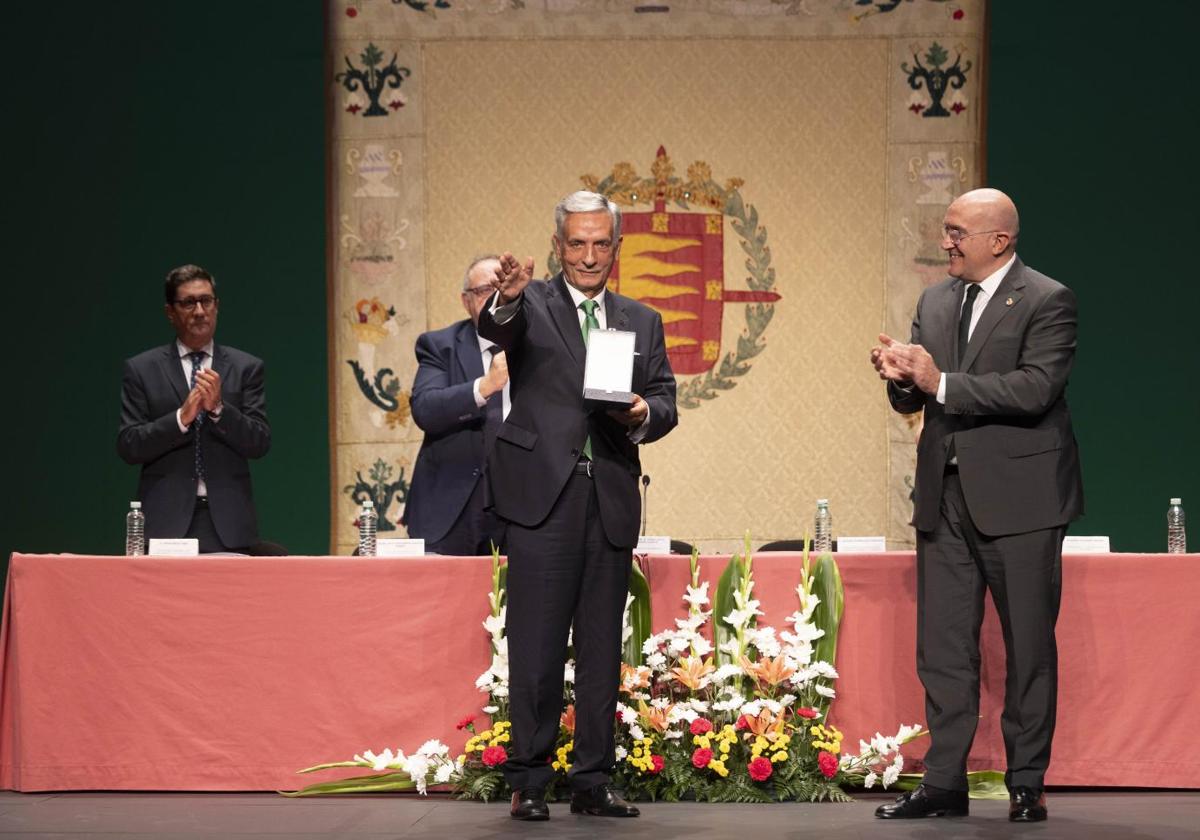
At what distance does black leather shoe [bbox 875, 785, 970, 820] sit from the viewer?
3.39m

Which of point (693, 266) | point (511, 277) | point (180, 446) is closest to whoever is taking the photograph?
point (511, 277)

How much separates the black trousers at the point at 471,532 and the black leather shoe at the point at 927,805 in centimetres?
146

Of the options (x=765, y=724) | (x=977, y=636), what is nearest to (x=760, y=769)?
(x=765, y=724)

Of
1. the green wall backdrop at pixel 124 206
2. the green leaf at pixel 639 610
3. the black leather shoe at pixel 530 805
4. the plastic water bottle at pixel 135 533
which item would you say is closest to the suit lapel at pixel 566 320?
the green leaf at pixel 639 610

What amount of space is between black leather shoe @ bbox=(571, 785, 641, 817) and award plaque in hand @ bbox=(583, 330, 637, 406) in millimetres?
943

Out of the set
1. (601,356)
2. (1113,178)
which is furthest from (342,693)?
(1113,178)

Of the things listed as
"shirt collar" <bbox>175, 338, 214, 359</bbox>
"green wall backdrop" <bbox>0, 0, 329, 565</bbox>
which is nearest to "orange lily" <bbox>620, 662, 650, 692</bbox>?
"shirt collar" <bbox>175, 338, 214, 359</bbox>

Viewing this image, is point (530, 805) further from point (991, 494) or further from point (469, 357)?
point (469, 357)

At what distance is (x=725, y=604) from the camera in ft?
12.6

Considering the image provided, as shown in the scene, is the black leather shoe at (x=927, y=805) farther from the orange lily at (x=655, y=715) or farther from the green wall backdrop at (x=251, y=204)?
the green wall backdrop at (x=251, y=204)

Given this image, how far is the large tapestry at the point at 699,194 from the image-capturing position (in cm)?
609

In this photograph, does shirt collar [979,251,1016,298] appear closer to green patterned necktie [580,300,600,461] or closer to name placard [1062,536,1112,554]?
name placard [1062,536,1112,554]

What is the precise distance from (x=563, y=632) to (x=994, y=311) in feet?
4.37

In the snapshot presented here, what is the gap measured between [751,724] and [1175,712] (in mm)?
1148
